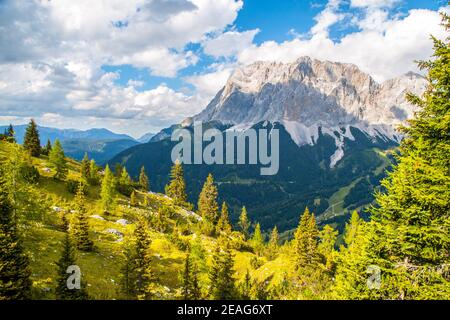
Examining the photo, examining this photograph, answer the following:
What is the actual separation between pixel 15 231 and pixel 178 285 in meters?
24.6

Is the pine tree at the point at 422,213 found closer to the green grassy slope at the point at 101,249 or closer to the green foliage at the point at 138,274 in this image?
the green foliage at the point at 138,274

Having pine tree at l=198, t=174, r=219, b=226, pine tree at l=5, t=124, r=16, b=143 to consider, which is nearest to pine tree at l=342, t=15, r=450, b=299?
pine tree at l=198, t=174, r=219, b=226

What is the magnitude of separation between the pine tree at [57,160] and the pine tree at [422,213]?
67.9 m

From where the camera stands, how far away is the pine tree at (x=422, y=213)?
38.0 feet

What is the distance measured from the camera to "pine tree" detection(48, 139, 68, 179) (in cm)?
6438

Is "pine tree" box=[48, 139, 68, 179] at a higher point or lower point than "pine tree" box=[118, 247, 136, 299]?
higher

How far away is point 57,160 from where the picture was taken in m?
65.1

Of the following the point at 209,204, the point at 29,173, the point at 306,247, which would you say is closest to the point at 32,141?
the point at 29,173

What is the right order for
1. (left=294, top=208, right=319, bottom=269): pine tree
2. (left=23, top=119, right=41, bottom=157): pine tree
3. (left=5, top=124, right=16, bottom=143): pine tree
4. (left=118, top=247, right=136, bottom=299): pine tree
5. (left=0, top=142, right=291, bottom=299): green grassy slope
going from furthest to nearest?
(left=5, top=124, right=16, bottom=143): pine tree, (left=23, top=119, right=41, bottom=157): pine tree, (left=294, top=208, right=319, bottom=269): pine tree, (left=0, top=142, right=291, bottom=299): green grassy slope, (left=118, top=247, right=136, bottom=299): pine tree

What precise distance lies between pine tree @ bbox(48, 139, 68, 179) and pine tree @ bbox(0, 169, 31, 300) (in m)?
47.6

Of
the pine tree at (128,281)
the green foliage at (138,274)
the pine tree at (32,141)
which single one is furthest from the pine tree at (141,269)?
the pine tree at (32,141)

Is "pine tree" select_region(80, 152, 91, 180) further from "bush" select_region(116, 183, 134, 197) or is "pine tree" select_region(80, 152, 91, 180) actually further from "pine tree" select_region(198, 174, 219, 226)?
"pine tree" select_region(198, 174, 219, 226)

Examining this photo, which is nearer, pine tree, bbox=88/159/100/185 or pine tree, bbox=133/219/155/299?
pine tree, bbox=133/219/155/299
